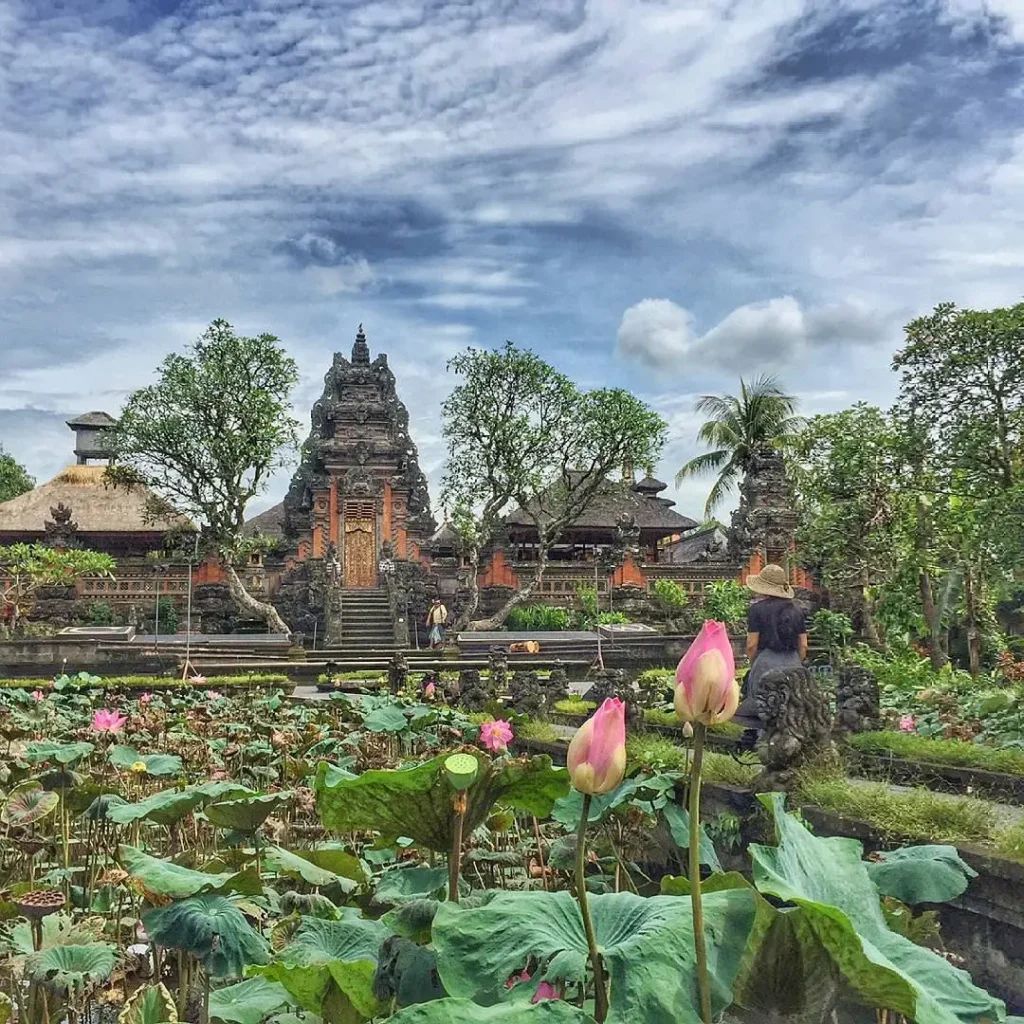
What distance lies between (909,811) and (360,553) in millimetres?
23111

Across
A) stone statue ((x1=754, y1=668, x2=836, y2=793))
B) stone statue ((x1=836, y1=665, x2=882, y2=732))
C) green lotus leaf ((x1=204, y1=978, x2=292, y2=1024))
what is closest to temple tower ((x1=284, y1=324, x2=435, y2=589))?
stone statue ((x1=836, y1=665, x2=882, y2=732))

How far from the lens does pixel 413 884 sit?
222 centimetres

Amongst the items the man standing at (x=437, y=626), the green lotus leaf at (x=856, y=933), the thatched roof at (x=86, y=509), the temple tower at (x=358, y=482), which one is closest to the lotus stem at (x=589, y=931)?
the green lotus leaf at (x=856, y=933)

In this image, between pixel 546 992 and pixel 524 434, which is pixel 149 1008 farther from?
pixel 524 434

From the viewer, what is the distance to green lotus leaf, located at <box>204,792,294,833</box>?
2.59m

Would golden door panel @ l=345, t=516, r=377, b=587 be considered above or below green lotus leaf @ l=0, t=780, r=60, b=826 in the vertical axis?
above

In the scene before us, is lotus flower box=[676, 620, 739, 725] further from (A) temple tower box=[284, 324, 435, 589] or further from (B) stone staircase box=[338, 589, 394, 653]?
(A) temple tower box=[284, 324, 435, 589]

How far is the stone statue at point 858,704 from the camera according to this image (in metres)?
7.41

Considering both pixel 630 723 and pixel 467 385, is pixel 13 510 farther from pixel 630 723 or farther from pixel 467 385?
pixel 630 723

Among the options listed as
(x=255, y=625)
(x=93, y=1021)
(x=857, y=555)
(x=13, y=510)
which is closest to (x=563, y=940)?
(x=93, y=1021)

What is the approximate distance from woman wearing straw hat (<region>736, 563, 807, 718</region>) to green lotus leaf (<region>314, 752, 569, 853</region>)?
5.39 metres

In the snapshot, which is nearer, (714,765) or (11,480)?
(714,765)

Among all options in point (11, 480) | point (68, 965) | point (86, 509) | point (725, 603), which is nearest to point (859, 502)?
point (725, 603)

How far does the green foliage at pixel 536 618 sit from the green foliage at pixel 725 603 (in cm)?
363
